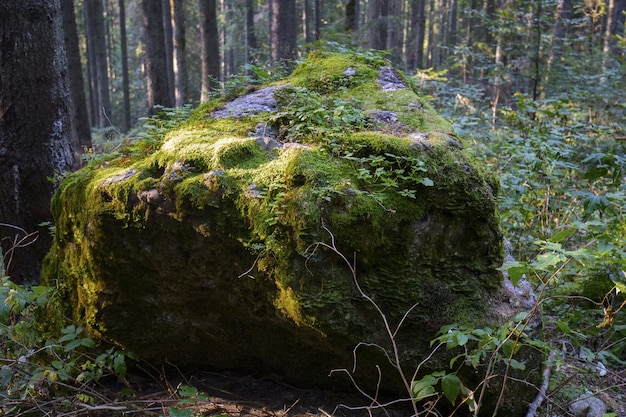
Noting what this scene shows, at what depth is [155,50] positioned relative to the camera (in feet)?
36.1

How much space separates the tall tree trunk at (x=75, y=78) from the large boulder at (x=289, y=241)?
8190 mm

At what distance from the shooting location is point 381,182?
279 cm

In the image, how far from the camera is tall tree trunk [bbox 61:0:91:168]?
35.1 feet

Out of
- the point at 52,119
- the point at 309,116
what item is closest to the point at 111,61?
the point at 52,119

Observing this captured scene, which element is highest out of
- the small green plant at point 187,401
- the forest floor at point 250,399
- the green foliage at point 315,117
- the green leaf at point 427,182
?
the green foliage at point 315,117

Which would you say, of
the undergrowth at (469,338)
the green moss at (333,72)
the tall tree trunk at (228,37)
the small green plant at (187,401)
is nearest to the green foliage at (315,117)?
the undergrowth at (469,338)

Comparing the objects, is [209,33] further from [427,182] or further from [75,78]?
[427,182]

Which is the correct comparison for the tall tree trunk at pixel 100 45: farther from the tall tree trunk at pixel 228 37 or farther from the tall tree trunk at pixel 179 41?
the tall tree trunk at pixel 228 37

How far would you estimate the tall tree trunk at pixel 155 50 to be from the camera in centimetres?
1084

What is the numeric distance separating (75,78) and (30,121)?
299 inches

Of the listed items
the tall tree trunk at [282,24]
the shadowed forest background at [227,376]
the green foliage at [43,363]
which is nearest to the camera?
the shadowed forest background at [227,376]

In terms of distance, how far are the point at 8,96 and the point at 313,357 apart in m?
3.90

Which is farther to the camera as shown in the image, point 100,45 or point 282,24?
point 100,45

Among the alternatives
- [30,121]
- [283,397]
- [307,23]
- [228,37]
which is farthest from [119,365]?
[228,37]
